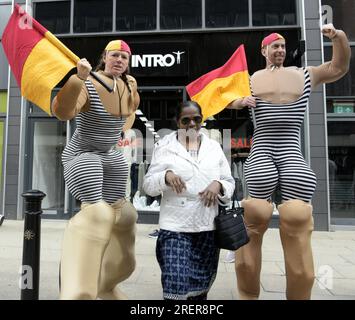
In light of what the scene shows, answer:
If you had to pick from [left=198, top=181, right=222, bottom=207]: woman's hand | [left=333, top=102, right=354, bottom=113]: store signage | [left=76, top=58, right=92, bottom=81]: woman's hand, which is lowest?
[left=198, top=181, right=222, bottom=207]: woman's hand

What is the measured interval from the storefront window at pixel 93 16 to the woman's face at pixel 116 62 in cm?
624

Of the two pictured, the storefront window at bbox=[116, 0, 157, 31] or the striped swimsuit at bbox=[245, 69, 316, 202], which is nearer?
the striped swimsuit at bbox=[245, 69, 316, 202]

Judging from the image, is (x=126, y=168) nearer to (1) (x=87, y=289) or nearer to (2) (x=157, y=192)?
(2) (x=157, y=192)

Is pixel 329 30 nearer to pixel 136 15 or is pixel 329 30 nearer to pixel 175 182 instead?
pixel 175 182

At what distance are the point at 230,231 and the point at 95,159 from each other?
3.32ft

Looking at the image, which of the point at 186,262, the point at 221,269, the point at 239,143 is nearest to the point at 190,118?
the point at 186,262

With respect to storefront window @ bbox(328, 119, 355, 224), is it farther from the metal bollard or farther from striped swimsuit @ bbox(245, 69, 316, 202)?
the metal bollard

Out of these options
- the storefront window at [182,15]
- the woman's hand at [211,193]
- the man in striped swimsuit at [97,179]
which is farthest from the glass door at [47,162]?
the woman's hand at [211,193]

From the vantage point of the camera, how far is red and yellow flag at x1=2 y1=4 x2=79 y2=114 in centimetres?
239

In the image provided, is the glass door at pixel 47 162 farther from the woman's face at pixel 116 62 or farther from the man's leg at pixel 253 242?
the man's leg at pixel 253 242

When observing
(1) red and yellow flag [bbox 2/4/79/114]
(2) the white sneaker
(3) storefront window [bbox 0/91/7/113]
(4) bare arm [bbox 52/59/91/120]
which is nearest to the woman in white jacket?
(4) bare arm [bbox 52/59/91/120]

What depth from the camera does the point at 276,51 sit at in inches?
113

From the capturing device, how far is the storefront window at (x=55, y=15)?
8695 millimetres

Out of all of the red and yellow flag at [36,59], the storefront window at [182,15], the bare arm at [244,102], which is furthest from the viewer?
the storefront window at [182,15]
